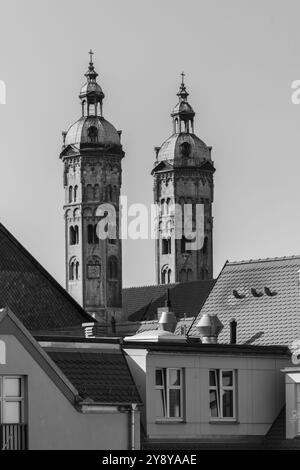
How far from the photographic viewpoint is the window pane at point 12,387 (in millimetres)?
40750

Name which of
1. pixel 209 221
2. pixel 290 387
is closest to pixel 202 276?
pixel 209 221

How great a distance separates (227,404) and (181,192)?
151028 mm

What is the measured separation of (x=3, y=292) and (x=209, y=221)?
117303mm

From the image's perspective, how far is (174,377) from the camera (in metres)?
45.5

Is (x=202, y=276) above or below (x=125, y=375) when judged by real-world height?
above

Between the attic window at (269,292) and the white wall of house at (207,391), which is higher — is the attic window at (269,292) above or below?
above

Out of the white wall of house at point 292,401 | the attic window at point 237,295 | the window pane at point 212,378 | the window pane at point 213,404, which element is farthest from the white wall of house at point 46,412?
the attic window at point 237,295

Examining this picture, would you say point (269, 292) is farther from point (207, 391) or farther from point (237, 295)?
point (207, 391)

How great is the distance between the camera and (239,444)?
46.2 metres

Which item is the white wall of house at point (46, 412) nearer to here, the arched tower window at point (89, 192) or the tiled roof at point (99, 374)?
the tiled roof at point (99, 374)

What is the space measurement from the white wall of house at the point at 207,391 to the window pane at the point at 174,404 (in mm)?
182
